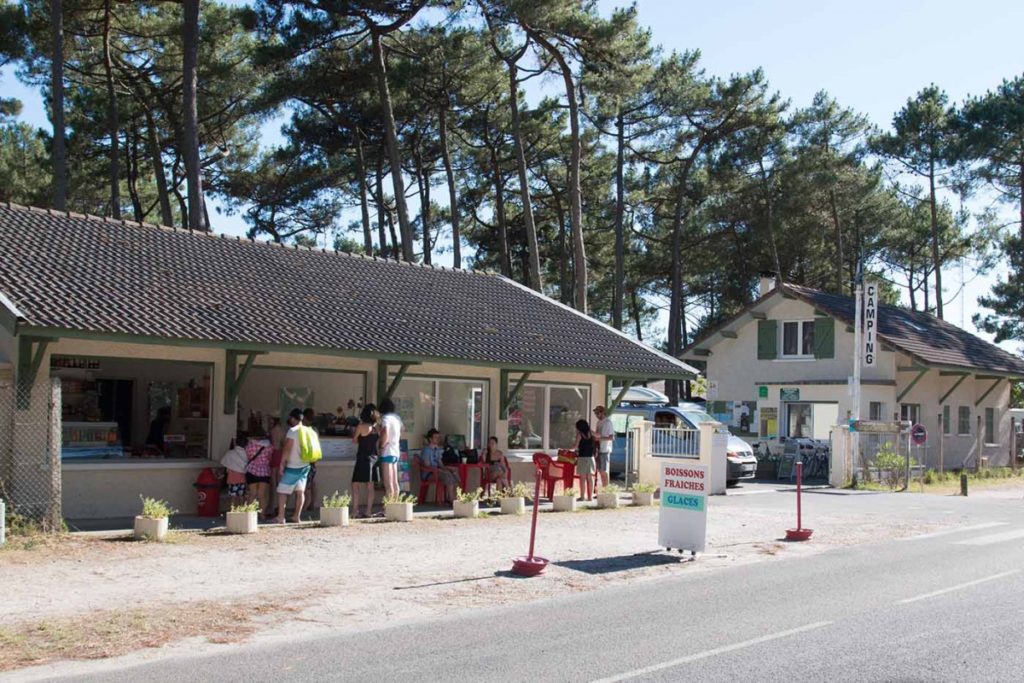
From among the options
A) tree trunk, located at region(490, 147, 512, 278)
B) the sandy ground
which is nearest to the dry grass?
the sandy ground

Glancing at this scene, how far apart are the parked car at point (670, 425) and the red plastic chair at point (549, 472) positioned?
3823mm

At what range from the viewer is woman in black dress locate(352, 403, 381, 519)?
51.4 feet

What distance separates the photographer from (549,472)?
19.3 metres

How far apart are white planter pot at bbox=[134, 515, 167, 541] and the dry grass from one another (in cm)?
358

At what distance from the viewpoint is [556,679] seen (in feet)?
23.4

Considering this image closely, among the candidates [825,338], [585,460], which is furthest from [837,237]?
[585,460]

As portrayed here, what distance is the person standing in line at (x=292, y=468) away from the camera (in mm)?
14734

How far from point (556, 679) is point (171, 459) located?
10.2 m

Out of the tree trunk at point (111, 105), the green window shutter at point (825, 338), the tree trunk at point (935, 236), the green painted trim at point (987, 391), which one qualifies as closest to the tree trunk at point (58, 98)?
the tree trunk at point (111, 105)

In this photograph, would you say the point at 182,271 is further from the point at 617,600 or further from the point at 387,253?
the point at 387,253

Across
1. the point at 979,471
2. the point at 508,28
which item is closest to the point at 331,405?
the point at 508,28

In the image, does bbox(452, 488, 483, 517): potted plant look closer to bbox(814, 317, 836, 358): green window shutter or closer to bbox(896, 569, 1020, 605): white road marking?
bbox(896, 569, 1020, 605): white road marking

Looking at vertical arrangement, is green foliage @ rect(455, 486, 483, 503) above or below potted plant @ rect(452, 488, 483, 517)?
above

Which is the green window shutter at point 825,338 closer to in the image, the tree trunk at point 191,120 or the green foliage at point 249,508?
the tree trunk at point 191,120
